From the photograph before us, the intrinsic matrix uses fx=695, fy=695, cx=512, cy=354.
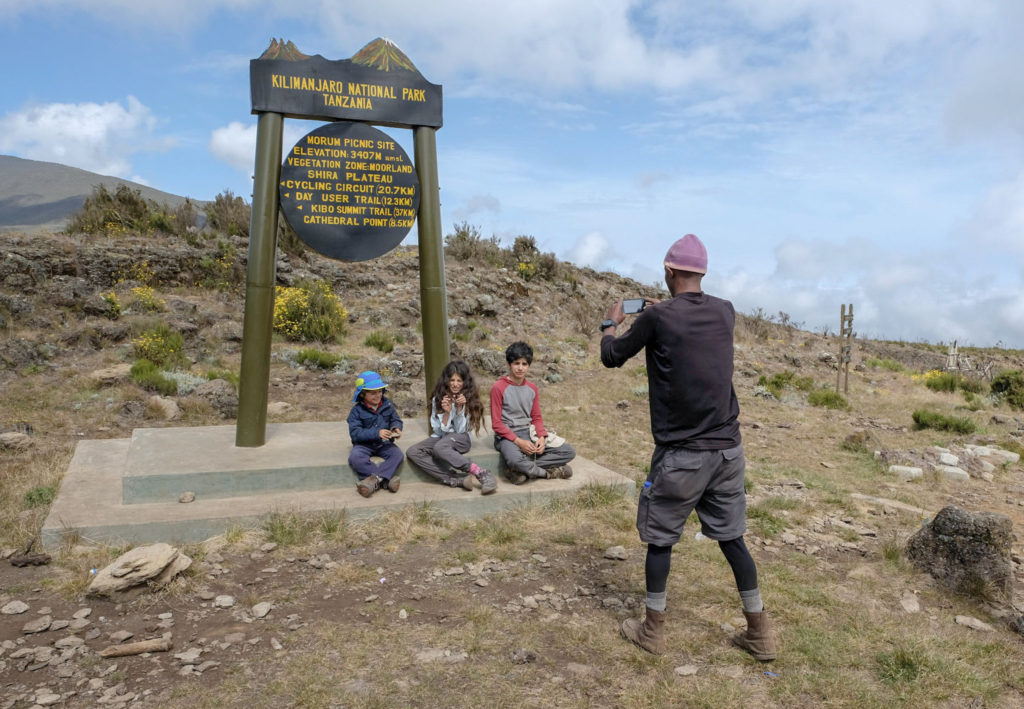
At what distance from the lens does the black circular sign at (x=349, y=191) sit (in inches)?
229

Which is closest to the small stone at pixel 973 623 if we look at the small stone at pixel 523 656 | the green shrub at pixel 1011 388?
the small stone at pixel 523 656

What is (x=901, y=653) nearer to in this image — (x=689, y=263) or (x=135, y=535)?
(x=689, y=263)

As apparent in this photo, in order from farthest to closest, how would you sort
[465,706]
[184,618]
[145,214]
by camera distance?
[145,214], [184,618], [465,706]

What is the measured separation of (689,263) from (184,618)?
3.17 m

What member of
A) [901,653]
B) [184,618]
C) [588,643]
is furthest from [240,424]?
[901,653]

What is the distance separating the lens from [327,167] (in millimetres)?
5898

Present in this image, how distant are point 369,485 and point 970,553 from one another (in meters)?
3.99

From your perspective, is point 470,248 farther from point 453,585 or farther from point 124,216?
point 453,585

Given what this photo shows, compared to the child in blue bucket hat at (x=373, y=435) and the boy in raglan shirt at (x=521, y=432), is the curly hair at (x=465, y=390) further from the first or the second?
the child in blue bucket hat at (x=373, y=435)

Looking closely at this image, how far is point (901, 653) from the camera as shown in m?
3.28

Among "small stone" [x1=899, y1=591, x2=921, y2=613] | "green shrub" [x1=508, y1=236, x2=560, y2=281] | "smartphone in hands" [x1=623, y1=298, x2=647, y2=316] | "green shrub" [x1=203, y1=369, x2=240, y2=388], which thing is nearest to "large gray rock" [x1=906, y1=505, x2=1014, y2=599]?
"small stone" [x1=899, y1=591, x2=921, y2=613]

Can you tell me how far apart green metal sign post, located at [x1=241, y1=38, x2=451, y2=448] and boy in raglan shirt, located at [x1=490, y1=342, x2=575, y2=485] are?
4.03 feet

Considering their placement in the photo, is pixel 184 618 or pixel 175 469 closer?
pixel 184 618

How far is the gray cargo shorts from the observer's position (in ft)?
10.4
